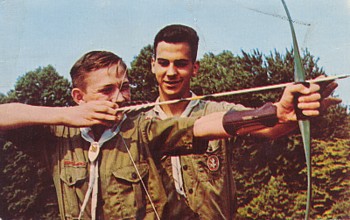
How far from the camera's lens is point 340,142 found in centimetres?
190

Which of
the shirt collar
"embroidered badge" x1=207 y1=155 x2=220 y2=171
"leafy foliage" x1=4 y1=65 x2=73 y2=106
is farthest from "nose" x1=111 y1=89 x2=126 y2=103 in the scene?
"embroidered badge" x1=207 y1=155 x2=220 y2=171

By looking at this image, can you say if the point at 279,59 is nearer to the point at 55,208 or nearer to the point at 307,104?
the point at 307,104

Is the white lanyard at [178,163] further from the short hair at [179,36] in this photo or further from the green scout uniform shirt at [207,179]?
the short hair at [179,36]

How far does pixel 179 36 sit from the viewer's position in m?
1.86

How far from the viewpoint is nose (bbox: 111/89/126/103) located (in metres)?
1.83

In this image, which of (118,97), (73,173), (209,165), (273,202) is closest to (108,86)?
(118,97)

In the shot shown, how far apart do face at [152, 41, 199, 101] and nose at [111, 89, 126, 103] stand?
0.12 meters

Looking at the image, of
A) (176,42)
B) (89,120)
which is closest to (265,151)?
(176,42)

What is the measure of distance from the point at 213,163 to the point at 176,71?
0.30 metres

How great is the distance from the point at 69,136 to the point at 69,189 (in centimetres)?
16

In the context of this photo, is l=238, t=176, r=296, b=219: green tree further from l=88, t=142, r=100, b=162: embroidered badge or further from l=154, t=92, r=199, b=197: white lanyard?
l=88, t=142, r=100, b=162: embroidered badge

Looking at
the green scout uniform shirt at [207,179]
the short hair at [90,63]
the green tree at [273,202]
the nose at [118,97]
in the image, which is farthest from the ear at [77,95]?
the green tree at [273,202]

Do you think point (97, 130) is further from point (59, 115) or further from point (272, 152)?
point (272, 152)

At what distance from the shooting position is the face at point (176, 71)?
1840 millimetres
